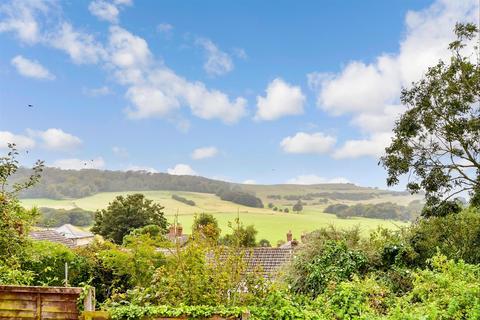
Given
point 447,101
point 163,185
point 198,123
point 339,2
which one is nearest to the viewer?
point 447,101

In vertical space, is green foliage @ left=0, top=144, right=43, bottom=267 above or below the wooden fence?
above

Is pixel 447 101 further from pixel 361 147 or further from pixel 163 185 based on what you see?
pixel 163 185

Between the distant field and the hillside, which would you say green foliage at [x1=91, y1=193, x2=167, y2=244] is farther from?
the hillside

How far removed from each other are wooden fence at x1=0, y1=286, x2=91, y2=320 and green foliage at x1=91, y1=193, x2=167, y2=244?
2507cm

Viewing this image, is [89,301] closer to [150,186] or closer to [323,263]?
[323,263]

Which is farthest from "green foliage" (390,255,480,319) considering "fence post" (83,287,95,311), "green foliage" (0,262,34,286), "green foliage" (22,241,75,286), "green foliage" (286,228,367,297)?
"green foliage" (22,241,75,286)

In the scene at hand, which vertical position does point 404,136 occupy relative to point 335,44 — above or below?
below

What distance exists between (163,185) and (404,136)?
138 feet

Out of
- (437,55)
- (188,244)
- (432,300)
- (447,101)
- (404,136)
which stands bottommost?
(432,300)

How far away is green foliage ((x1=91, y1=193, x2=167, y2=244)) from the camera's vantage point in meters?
30.5

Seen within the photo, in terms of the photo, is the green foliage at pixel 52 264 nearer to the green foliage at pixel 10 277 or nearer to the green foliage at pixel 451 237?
the green foliage at pixel 10 277

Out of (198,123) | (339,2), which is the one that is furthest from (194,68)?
(198,123)

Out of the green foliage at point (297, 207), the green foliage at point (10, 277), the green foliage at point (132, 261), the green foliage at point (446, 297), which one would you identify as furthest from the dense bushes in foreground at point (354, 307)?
the green foliage at point (297, 207)

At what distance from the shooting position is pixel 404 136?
10984mm
